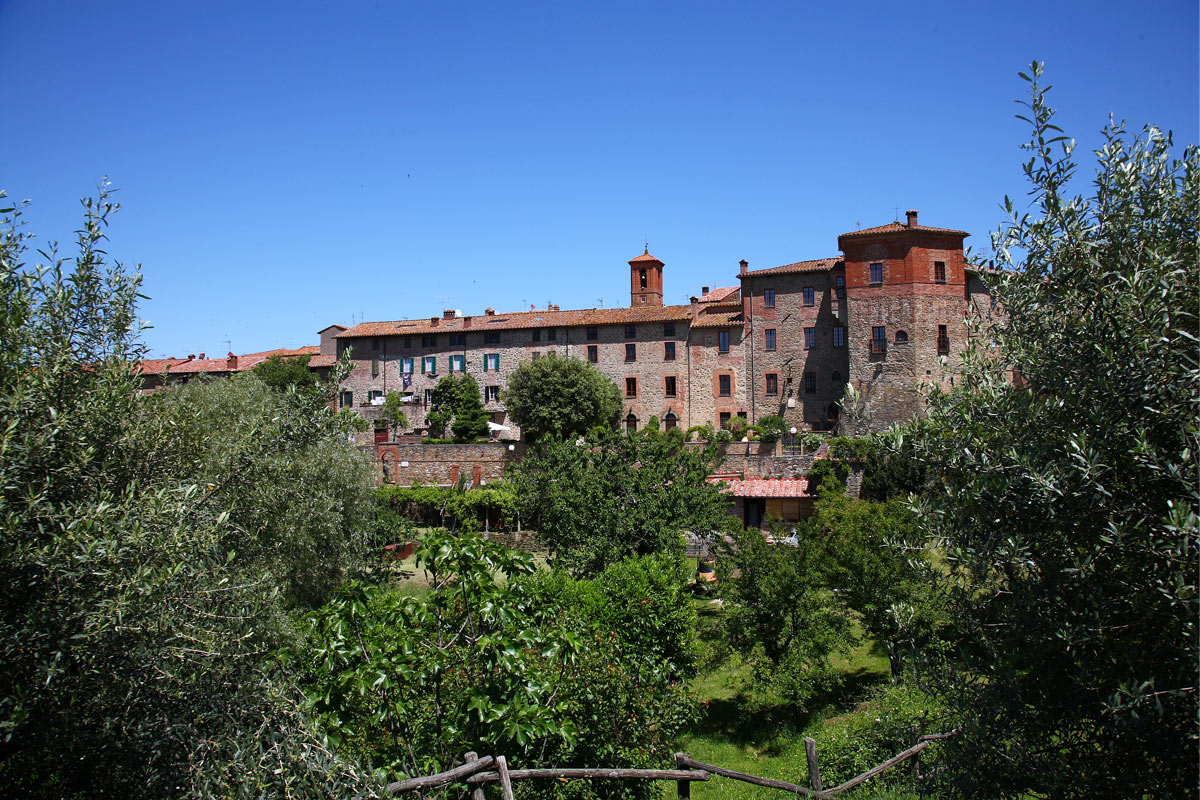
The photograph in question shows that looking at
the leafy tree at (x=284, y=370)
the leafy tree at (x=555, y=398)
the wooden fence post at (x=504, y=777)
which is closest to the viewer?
the wooden fence post at (x=504, y=777)

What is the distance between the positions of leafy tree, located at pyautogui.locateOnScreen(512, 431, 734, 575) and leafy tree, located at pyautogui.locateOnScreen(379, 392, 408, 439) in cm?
2847

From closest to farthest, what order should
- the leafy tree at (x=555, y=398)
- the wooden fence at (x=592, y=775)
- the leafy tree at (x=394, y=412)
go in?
the wooden fence at (x=592, y=775) < the leafy tree at (x=555, y=398) < the leafy tree at (x=394, y=412)

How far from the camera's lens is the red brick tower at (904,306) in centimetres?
4294

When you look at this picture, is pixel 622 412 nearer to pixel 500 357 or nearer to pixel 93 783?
pixel 500 357

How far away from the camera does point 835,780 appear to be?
451 inches

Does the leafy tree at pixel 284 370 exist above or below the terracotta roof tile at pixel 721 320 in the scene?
below

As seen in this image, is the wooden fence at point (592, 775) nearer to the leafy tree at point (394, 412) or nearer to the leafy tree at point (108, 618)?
the leafy tree at point (108, 618)

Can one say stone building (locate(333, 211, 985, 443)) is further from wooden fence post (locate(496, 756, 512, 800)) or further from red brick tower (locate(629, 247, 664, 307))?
wooden fence post (locate(496, 756, 512, 800))

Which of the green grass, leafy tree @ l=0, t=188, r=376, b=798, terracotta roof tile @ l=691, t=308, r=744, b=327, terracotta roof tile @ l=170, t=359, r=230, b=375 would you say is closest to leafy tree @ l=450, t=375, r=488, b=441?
terracotta roof tile @ l=691, t=308, r=744, b=327

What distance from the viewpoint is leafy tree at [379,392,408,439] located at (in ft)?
168

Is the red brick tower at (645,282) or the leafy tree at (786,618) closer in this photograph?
the leafy tree at (786,618)

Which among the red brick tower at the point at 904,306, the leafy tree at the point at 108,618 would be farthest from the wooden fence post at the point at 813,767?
the red brick tower at the point at 904,306

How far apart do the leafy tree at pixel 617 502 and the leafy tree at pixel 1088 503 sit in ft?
45.8

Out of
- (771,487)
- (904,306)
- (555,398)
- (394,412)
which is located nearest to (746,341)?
(904,306)
